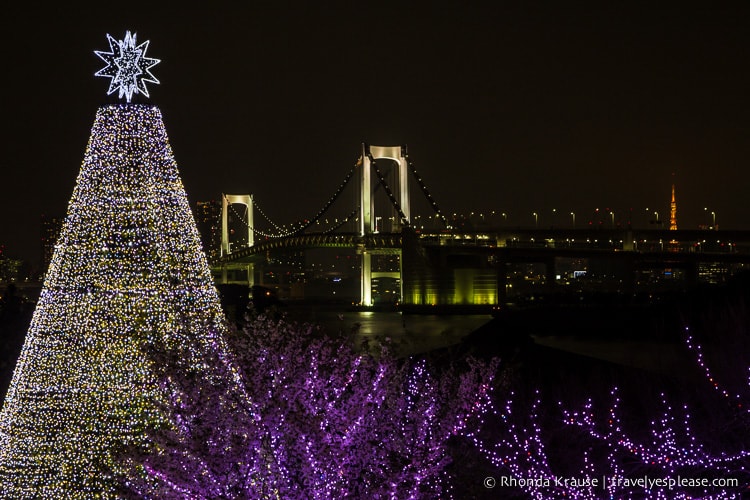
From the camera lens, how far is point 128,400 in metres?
9.98

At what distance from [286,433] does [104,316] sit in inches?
116

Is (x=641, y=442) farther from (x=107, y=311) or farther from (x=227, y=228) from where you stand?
(x=227, y=228)

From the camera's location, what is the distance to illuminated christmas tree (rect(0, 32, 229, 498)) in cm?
997

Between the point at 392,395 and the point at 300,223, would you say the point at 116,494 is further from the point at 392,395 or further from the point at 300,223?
the point at 300,223

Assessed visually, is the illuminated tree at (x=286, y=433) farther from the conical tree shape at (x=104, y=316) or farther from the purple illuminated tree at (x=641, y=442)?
the purple illuminated tree at (x=641, y=442)

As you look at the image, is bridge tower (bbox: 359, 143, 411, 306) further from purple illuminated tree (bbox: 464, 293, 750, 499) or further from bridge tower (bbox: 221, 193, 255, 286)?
purple illuminated tree (bbox: 464, 293, 750, 499)

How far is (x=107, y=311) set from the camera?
10.1m

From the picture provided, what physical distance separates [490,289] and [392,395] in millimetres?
44765

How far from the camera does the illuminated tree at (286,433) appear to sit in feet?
26.3

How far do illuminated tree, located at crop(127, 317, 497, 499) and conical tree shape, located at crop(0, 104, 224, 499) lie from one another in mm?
999

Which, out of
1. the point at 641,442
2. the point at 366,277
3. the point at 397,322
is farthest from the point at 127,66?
the point at 366,277

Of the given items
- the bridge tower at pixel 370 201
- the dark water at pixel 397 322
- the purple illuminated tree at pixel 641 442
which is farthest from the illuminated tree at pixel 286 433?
the bridge tower at pixel 370 201

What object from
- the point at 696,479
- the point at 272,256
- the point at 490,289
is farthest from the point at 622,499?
the point at 272,256

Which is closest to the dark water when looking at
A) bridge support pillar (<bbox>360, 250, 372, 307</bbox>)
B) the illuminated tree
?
bridge support pillar (<bbox>360, 250, 372, 307</bbox>)
